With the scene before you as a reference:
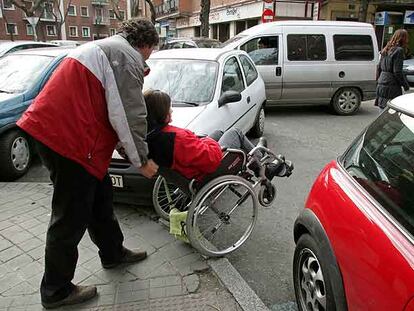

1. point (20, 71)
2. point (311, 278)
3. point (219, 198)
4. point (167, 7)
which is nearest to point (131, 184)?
point (219, 198)

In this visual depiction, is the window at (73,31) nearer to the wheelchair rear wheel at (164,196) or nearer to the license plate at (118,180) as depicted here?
the license plate at (118,180)

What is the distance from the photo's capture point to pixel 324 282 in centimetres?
212

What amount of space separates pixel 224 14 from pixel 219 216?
29.9 metres

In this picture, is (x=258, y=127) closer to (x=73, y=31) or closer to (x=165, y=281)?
(x=165, y=281)

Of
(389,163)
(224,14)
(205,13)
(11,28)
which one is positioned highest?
(11,28)

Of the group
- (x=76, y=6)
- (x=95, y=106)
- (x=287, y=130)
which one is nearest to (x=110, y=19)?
(x=76, y=6)

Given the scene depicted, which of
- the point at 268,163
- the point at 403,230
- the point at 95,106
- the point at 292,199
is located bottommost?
the point at 292,199

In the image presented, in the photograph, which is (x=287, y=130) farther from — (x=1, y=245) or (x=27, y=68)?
(x=1, y=245)

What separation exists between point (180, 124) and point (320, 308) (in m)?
2.53

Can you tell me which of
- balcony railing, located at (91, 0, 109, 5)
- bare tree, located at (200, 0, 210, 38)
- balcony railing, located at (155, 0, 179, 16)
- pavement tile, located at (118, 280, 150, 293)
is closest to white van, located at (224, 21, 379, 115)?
pavement tile, located at (118, 280, 150, 293)

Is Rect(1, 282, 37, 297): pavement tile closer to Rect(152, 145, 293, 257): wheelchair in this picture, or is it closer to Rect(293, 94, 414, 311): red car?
Rect(152, 145, 293, 257): wheelchair

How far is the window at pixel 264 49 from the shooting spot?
899 cm

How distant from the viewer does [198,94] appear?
501cm

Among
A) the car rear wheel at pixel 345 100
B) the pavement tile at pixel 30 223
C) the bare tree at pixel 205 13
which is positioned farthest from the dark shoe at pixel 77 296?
the bare tree at pixel 205 13
